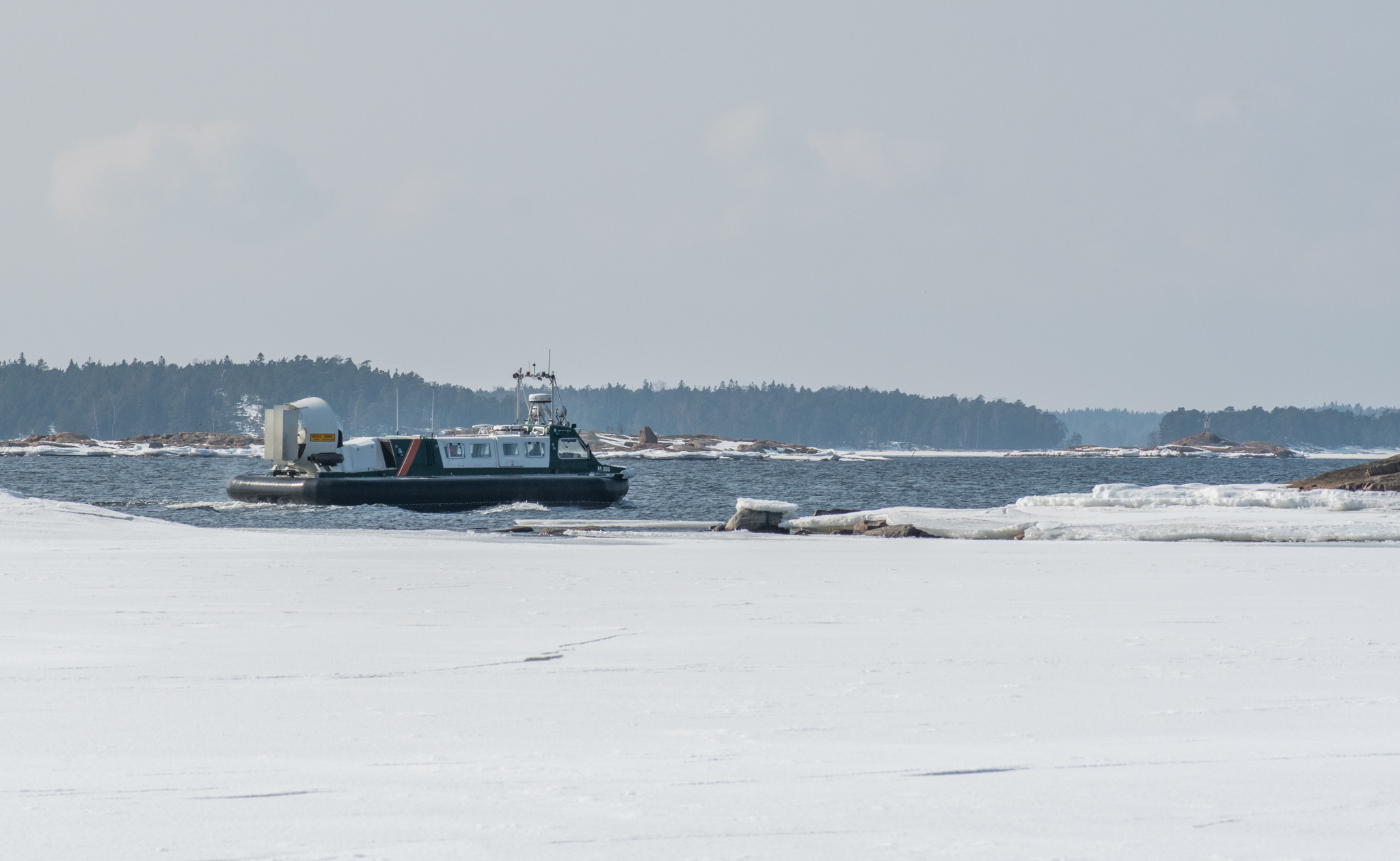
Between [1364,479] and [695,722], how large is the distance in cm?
2621

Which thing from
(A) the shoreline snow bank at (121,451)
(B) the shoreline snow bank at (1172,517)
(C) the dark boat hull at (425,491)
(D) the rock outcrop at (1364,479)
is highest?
(D) the rock outcrop at (1364,479)

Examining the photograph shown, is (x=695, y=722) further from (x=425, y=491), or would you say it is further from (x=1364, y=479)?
(x=425, y=491)

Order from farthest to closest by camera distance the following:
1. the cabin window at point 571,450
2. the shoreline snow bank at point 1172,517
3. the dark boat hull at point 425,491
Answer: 1. the cabin window at point 571,450
2. the dark boat hull at point 425,491
3. the shoreline snow bank at point 1172,517

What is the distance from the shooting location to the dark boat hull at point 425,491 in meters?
35.7

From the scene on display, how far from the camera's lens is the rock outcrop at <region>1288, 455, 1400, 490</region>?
26062mm

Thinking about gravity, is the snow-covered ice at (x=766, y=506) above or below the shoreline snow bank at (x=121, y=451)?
above

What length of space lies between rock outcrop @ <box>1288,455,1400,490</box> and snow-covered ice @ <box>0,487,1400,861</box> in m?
18.2

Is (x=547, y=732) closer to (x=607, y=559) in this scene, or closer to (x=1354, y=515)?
(x=607, y=559)

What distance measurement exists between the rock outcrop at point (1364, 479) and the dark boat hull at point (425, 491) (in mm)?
19451

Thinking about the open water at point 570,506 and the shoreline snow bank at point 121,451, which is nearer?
the open water at point 570,506

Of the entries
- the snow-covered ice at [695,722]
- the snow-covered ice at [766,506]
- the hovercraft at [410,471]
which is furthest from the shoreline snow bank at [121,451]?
the snow-covered ice at [695,722]

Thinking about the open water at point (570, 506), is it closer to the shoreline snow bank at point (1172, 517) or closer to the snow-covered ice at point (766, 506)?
the snow-covered ice at point (766, 506)

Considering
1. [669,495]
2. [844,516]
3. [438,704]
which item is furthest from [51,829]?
[669,495]

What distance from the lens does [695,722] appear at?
5121mm
